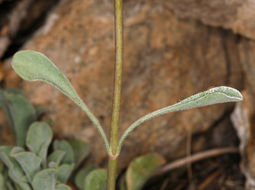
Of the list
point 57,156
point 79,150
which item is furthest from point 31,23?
point 57,156

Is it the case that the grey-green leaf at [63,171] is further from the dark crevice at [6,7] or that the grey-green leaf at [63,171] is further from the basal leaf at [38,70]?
the dark crevice at [6,7]

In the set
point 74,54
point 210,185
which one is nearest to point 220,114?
point 210,185

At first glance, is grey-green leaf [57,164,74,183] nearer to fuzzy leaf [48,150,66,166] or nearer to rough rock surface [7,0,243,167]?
fuzzy leaf [48,150,66,166]

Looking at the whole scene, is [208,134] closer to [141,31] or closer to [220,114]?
[220,114]

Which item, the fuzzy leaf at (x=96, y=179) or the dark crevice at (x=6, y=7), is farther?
the dark crevice at (x=6, y=7)

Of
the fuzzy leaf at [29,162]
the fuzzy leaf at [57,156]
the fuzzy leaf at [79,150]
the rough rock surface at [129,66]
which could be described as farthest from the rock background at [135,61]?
the fuzzy leaf at [29,162]
